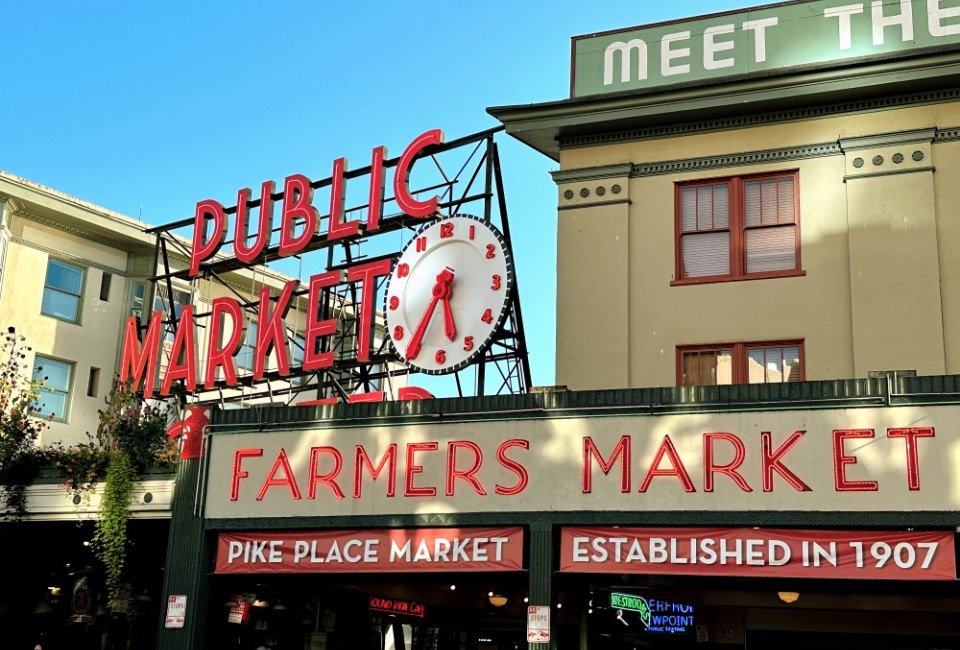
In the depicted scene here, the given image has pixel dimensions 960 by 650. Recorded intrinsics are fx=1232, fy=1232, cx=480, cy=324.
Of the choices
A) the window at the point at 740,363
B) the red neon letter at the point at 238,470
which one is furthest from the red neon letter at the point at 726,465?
the red neon letter at the point at 238,470

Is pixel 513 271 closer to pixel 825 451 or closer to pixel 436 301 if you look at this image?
pixel 436 301

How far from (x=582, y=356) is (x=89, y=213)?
2513 cm

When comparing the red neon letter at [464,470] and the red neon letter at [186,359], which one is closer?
the red neon letter at [464,470]

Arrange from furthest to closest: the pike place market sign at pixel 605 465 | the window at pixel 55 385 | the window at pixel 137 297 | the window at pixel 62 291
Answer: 1. the window at pixel 137 297
2. the window at pixel 62 291
3. the window at pixel 55 385
4. the pike place market sign at pixel 605 465

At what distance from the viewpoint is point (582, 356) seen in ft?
81.3

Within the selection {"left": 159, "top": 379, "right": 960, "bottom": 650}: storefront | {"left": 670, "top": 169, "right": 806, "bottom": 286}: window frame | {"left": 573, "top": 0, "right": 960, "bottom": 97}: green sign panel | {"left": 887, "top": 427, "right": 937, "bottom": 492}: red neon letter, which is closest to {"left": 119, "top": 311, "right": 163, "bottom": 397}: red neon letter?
{"left": 159, "top": 379, "right": 960, "bottom": 650}: storefront

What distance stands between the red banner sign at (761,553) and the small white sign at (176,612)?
677 centimetres

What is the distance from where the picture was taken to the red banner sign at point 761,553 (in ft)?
56.6

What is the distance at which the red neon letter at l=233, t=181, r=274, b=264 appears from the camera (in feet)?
113

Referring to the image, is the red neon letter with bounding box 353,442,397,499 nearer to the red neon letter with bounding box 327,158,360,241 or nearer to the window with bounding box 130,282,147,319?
the red neon letter with bounding box 327,158,360,241

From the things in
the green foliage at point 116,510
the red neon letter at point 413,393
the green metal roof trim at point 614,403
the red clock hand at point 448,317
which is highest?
the red clock hand at point 448,317

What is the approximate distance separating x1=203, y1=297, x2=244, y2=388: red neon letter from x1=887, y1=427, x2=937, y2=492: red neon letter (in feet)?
65.8

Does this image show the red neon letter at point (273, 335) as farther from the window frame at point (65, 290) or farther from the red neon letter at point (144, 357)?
the window frame at point (65, 290)

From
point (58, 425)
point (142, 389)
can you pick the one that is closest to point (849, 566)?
point (142, 389)
